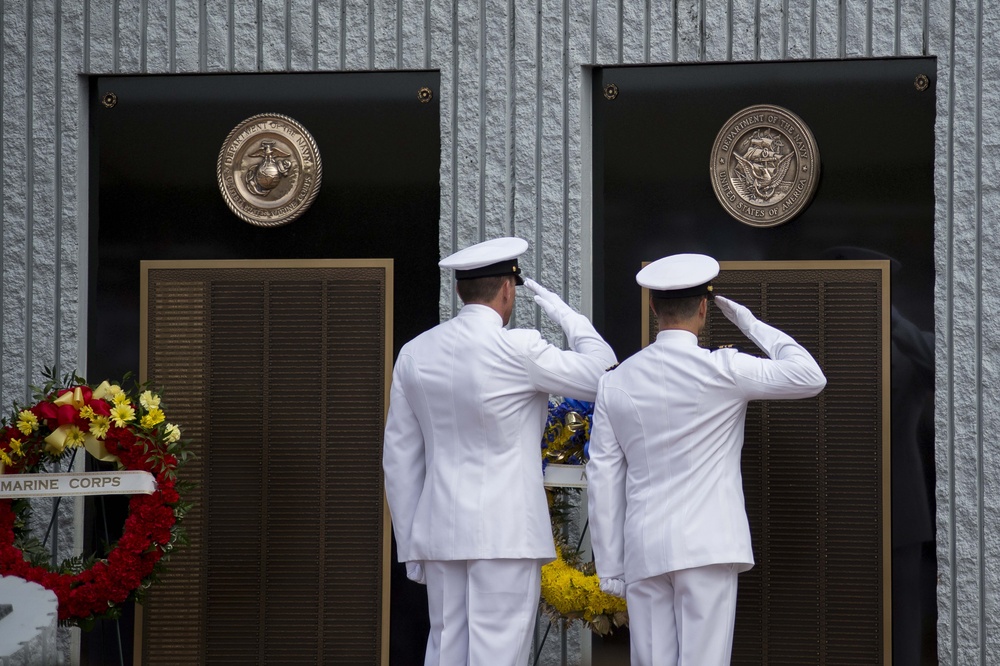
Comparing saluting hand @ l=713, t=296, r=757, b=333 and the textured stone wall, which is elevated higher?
the textured stone wall

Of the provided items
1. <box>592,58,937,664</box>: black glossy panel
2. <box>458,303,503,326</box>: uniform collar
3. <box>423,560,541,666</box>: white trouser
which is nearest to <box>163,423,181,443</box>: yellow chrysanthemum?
<box>423,560,541,666</box>: white trouser

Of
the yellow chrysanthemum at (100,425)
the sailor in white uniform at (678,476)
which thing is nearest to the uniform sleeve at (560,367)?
the sailor in white uniform at (678,476)

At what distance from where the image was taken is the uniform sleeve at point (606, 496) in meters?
4.29

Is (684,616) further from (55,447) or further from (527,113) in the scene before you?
(55,447)

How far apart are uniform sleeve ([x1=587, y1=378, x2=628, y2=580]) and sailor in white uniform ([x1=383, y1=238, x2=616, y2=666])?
0.19 meters

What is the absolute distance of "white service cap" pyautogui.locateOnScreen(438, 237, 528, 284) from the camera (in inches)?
176

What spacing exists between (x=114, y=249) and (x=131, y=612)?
1604 millimetres

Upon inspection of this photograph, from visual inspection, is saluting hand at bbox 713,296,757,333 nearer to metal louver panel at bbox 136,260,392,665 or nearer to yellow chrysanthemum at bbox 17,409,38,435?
metal louver panel at bbox 136,260,392,665

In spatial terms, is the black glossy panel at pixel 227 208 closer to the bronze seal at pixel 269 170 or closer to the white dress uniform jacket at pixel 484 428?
the bronze seal at pixel 269 170

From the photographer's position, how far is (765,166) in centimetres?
548

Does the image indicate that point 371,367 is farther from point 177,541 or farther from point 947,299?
point 947,299

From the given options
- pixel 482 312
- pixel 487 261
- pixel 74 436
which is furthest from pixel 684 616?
pixel 74 436

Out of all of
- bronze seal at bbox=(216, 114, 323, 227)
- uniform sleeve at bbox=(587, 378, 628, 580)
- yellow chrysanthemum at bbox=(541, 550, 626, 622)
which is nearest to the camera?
uniform sleeve at bbox=(587, 378, 628, 580)

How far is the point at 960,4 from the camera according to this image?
5.23 meters
